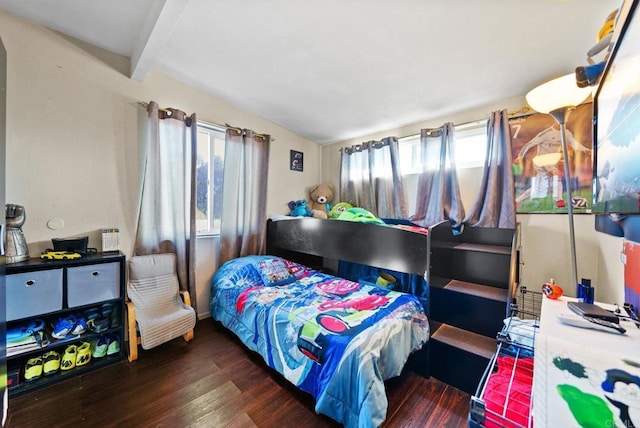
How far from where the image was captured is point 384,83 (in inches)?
87.6

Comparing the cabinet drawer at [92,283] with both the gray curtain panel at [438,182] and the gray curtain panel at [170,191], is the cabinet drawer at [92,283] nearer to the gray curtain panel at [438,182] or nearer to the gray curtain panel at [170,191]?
the gray curtain panel at [170,191]

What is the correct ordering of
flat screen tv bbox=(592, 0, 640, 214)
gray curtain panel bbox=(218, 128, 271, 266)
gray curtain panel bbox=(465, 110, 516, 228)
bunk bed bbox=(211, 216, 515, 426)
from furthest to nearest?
gray curtain panel bbox=(218, 128, 271, 266) < gray curtain panel bbox=(465, 110, 516, 228) < bunk bed bbox=(211, 216, 515, 426) < flat screen tv bbox=(592, 0, 640, 214)

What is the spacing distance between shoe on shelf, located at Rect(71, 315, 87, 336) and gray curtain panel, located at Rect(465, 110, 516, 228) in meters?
3.54

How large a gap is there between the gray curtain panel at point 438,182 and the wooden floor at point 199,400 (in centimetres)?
158

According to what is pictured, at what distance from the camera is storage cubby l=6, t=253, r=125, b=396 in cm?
155

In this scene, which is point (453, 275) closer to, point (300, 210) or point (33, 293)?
point (300, 210)

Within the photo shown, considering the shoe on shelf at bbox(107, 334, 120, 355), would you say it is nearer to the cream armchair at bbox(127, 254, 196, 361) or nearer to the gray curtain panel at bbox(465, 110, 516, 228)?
the cream armchair at bbox(127, 254, 196, 361)

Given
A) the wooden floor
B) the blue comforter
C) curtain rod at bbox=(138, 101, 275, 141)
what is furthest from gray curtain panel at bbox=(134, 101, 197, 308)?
the wooden floor

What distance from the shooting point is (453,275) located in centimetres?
216

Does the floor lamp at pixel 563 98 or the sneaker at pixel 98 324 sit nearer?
the floor lamp at pixel 563 98

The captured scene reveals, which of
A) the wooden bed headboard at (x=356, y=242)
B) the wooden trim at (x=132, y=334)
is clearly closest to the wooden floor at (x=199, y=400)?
the wooden trim at (x=132, y=334)

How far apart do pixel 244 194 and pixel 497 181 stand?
273cm

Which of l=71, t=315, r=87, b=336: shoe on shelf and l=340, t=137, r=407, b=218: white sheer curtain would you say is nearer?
l=71, t=315, r=87, b=336: shoe on shelf

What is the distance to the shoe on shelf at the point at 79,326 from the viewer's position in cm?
178
